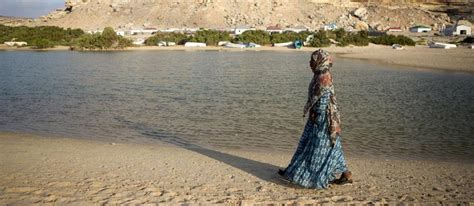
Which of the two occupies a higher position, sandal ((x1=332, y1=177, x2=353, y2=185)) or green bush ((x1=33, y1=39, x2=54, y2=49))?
green bush ((x1=33, y1=39, x2=54, y2=49))

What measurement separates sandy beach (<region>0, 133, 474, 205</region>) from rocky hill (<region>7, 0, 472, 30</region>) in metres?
80.3

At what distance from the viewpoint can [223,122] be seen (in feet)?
38.7

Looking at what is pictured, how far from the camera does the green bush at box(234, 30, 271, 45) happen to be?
192 feet

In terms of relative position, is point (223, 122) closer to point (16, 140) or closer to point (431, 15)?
point (16, 140)

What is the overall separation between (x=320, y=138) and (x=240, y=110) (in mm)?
7707

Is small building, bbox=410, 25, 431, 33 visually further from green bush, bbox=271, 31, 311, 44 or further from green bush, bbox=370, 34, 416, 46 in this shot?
green bush, bbox=271, 31, 311, 44

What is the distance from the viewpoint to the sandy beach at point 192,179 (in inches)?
227

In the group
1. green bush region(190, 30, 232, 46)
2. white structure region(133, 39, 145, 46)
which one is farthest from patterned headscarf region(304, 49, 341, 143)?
white structure region(133, 39, 145, 46)

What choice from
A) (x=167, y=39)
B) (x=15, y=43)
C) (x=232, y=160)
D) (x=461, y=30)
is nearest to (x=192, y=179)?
(x=232, y=160)

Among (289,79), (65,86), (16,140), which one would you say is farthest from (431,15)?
(16,140)

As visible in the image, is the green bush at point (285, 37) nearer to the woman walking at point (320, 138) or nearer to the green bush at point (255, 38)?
the green bush at point (255, 38)

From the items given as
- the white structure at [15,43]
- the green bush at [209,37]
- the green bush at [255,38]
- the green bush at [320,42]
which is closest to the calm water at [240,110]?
the green bush at [320,42]

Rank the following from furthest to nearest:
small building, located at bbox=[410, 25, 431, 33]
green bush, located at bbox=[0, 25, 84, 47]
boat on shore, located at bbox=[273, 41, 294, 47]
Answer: small building, located at bbox=[410, 25, 431, 33] < green bush, located at bbox=[0, 25, 84, 47] < boat on shore, located at bbox=[273, 41, 294, 47]

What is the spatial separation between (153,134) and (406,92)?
37.0ft
